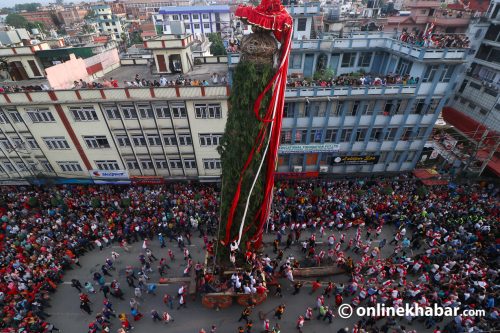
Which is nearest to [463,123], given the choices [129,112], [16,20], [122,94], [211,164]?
[211,164]

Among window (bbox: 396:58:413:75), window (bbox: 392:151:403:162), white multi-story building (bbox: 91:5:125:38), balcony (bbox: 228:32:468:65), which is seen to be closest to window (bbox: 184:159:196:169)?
balcony (bbox: 228:32:468:65)

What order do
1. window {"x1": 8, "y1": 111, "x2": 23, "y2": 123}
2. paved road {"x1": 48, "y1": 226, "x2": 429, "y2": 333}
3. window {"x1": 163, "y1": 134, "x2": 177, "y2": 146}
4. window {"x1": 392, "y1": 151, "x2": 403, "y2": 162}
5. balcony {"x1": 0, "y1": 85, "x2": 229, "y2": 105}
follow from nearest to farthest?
paved road {"x1": 48, "y1": 226, "x2": 429, "y2": 333} → balcony {"x1": 0, "y1": 85, "x2": 229, "y2": 105} → window {"x1": 8, "y1": 111, "x2": 23, "y2": 123} → window {"x1": 163, "y1": 134, "x2": 177, "y2": 146} → window {"x1": 392, "y1": 151, "x2": 403, "y2": 162}

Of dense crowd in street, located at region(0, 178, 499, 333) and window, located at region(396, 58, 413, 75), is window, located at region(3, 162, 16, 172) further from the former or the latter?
window, located at region(396, 58, 413, 75)

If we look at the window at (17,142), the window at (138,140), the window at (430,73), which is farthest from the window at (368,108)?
the window at (17,142)

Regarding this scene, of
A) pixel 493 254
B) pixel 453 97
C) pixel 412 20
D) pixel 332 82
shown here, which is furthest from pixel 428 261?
pixel 412 20

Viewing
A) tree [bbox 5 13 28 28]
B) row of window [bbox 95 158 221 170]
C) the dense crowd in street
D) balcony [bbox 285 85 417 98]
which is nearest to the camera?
the dense crowd in street

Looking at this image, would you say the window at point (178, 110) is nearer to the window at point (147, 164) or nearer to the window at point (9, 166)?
the window at point (147, 164)

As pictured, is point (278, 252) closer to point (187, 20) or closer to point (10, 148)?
point (10, 148)
